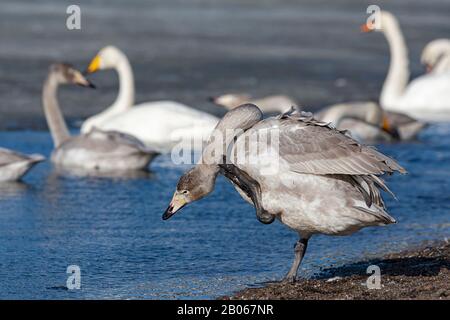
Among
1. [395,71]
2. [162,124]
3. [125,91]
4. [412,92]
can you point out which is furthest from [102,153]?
[395,71]

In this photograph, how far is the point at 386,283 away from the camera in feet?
18.8

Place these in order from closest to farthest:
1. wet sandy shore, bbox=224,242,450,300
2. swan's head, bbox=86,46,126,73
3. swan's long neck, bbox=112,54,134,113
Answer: wet sandy shore, bbox=224,242,450,300
swan's long neck, bbox=112,54,134,113
swan's head, bbox=86,46,126,73

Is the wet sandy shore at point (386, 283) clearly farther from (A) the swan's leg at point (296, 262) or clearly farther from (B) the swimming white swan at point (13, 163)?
(B) the swimming white swan at point (13, 163)

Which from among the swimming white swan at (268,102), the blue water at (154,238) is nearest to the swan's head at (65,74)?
the blue water at (154,238)

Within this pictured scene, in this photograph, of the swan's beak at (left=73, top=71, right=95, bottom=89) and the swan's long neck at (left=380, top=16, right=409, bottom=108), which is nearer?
the swan's beak at (left=73, top=71, right=95, bottom=89)

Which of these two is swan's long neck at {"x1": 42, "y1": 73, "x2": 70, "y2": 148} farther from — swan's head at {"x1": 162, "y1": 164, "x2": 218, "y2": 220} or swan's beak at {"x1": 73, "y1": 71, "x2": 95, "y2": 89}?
swan's head at {"x1": 162, "y1": 164, "x2": 218, "y2": 220}

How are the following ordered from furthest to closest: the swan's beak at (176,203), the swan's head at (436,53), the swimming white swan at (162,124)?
1. the swan's head at (436,53)
2. the swimming white swan at (162,124)
3. the swan's beak at (176,203)

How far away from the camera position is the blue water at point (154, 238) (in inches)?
236

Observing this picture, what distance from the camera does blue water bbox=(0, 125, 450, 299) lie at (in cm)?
Answer: 600

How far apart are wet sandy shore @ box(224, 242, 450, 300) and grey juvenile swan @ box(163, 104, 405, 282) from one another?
24 cm

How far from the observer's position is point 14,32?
57.2 ft

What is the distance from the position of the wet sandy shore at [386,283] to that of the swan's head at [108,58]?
6.23 metres

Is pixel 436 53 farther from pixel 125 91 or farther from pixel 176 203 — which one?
pixel 176 203

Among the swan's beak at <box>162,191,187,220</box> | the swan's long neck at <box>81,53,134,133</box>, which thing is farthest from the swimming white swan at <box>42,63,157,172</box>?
the swan's beak at <box>162,191,187,220</box>
